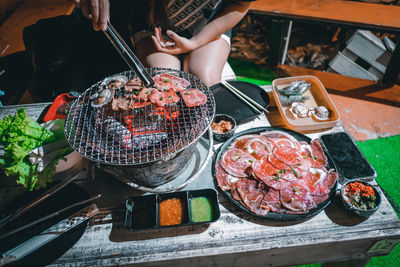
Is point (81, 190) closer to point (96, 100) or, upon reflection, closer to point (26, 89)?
point (96, 100)

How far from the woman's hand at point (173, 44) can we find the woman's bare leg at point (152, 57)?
0.32 ft

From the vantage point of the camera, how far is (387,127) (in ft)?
13.6

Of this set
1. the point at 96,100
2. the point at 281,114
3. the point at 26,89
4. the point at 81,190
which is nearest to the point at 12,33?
the point at 26,89

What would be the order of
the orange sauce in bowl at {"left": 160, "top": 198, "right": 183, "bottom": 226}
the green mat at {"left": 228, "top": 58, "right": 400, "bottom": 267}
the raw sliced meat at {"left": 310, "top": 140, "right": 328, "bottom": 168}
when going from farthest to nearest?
the green mat at {"left": 228, "top": 58, "right": 400, "bottom": 267}
the raw sliced meat at {"left": 310, "top": 140, "right": 328, "bottom": 168}
the orange sauce in bowl at {"left": 160, "top": 198, "right": 183, "bottom": 226}

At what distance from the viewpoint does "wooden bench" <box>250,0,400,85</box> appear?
4177 millimetres

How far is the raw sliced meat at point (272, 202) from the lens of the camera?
2.07 metres

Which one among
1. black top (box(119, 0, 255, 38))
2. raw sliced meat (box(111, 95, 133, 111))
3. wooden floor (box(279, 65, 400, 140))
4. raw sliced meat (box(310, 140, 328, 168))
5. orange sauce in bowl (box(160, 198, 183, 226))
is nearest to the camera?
orange sauce in bowl (box(160, 198, 183, 226))

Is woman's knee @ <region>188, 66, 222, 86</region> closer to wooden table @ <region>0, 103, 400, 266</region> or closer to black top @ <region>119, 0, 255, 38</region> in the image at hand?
black top @ <region>119, 0, 255, 38</region>

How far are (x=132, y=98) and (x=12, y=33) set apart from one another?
423 centimetres

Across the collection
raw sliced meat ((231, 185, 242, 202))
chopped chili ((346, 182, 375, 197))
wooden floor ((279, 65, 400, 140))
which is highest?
chopped chili ((346, 182, 375, 197))

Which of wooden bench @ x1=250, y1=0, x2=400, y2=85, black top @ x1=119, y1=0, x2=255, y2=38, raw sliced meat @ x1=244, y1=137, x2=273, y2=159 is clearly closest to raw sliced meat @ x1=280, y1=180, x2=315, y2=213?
raw sliced meat @ x1=244, y1=137, x2=273, y2=159

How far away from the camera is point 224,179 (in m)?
2.30

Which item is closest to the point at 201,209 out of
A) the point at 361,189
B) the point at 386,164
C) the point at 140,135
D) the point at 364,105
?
the point at 140,135

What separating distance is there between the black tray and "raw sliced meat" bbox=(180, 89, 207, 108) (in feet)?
2.65
